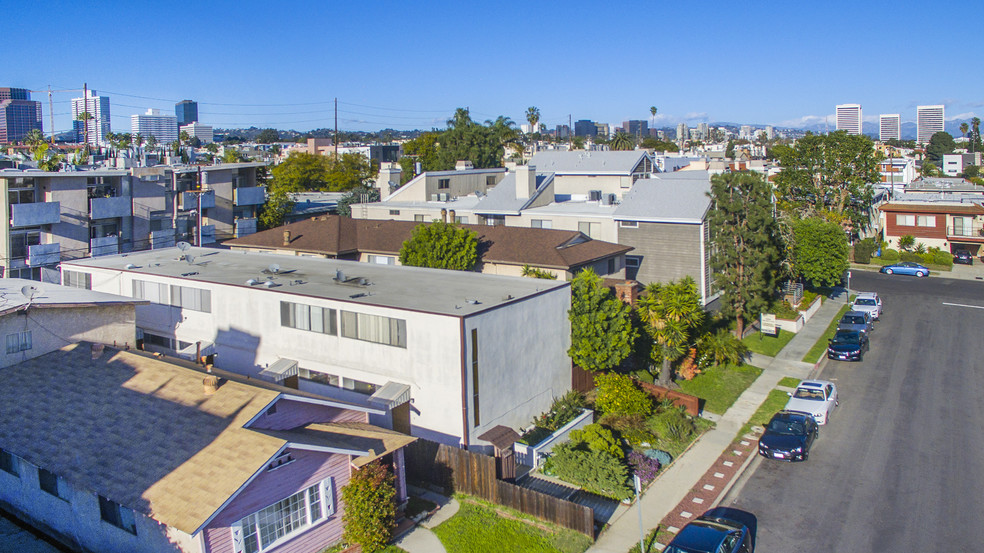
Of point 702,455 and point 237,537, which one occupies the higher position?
point 237,537

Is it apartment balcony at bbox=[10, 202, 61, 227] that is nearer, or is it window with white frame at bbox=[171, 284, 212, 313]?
window with white frame at bbox=[171, 284, 212, 313]

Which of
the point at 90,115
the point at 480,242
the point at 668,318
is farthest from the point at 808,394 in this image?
the point at 90,115

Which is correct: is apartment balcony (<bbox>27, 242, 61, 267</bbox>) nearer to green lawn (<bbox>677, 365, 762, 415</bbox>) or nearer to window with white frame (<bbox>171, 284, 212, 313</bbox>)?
window with white frame (<bbox>171, 284, 212, 313</bbox>)

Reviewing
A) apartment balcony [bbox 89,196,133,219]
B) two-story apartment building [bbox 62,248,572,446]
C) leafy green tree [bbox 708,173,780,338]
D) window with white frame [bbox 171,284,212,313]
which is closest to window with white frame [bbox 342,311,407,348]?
two-story apartment building [bbox 62,248,572,446]

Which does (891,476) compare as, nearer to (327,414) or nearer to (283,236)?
(327,414)

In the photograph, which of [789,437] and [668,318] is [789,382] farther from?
[789,437]

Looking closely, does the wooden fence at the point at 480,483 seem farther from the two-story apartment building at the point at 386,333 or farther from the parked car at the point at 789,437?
the parked car at the point at 789,437
